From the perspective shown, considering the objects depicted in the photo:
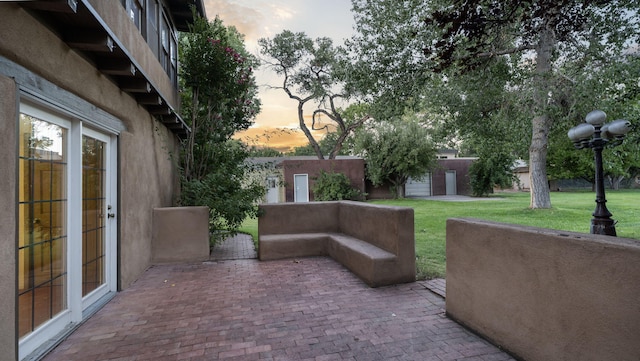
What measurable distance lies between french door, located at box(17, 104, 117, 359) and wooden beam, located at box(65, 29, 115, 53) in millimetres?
662

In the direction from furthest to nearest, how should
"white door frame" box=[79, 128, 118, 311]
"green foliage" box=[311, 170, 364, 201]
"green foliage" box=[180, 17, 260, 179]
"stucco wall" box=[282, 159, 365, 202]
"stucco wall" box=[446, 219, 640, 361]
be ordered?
"stucco wall" box=[282, 159, 365, 202] < "green foliage" box=[311, 170, 364, 201] < "green foliage" box=[180, 17, 260, 179] < "white door frame" box=[79, 128, 118, 311] < "stucco wall" box=[446, 219, 640, 361]

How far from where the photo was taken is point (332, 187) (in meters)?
17.8

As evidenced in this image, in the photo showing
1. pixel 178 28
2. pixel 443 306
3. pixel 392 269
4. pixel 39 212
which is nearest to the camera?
pixel 39 212

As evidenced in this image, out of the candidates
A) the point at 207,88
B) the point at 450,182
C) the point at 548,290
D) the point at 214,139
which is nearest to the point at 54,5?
the point at 548,290

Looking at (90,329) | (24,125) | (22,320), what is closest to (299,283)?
(90,329)

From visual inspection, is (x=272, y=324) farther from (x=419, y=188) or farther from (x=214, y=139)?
(x=419, y=188)

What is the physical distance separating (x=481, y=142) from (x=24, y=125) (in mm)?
14736

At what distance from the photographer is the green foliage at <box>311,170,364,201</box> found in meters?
17.8

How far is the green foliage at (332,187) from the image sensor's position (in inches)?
699

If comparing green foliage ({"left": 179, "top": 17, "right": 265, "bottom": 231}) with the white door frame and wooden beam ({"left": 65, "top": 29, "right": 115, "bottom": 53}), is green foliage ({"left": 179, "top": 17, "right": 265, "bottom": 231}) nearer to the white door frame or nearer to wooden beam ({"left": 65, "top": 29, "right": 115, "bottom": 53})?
the white door frame

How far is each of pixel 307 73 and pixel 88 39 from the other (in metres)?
18.2

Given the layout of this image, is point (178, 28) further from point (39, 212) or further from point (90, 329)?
point (90, 329)

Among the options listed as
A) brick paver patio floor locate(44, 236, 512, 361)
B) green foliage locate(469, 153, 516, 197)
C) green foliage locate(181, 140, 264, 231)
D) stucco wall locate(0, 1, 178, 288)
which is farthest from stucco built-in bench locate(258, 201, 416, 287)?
green foliage locate(469, 153, 516, 197)

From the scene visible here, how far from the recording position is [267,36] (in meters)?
19.2
